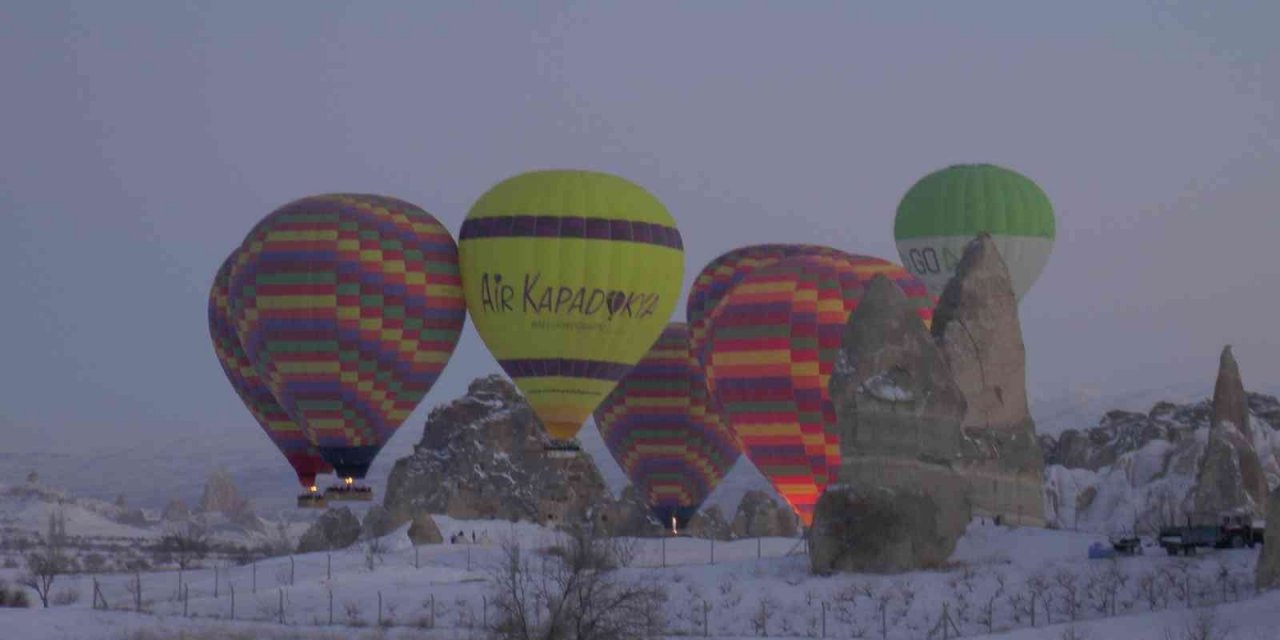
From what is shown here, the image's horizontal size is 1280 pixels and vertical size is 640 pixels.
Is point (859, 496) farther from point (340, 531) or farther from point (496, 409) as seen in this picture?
point (496, 409)

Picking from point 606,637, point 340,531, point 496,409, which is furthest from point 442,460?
point 606,637

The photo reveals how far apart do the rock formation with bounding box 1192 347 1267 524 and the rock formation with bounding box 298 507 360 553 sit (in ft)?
89.4

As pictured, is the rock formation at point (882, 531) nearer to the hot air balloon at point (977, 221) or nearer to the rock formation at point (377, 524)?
the hot air balloon at point (977, 221)

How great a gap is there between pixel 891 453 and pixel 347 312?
16.4 meters

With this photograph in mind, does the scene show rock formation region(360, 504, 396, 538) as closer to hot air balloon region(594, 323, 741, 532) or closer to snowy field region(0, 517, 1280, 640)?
hot air balloon region(594, 323, 741, 532)

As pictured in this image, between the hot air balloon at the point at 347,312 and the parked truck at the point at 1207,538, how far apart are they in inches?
779

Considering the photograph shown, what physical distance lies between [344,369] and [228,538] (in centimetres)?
7343

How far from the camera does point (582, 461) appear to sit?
92.2m

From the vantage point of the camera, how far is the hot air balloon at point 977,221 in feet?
235

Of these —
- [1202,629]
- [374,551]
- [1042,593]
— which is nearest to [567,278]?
[374,551]

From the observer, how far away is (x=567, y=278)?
60.4 m

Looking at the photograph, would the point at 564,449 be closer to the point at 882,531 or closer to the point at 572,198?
the point at 572,198

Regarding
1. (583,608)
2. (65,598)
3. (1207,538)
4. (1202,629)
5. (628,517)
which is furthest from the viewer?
(628,517)

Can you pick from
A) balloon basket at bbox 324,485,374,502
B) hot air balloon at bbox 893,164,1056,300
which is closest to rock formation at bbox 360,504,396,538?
balloon basket at bbox 324,485,374,502
